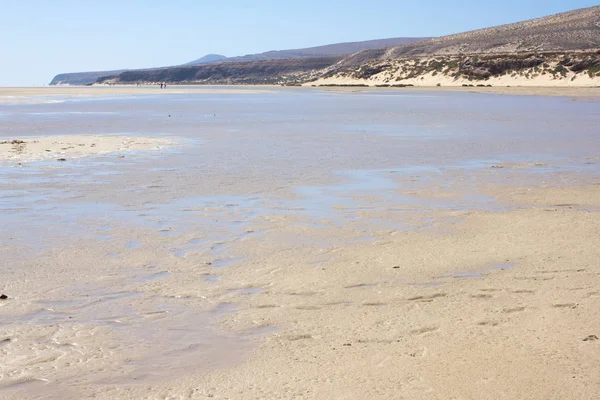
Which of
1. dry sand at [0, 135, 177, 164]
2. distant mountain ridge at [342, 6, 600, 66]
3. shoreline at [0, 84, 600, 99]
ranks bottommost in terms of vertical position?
shoreline at [0, 84, 600, 99]

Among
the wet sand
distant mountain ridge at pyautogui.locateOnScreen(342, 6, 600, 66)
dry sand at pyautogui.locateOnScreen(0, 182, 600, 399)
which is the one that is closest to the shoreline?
distant mountain ridge at pyautogui.locateOnScreen(342, 6, 600, 66)

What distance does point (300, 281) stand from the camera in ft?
20.9

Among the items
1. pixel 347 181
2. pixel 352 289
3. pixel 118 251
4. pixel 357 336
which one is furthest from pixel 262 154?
pixel 357 336

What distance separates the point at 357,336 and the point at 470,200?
5.25 m

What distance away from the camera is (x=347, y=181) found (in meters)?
11.6

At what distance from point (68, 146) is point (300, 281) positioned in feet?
38.6

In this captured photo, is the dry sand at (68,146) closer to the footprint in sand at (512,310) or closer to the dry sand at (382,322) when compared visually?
the dry sand at (382,322)

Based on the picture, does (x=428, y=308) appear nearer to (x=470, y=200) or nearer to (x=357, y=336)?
(x=357, y=336)

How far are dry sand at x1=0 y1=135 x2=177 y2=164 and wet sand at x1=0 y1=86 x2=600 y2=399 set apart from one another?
84.5 inches

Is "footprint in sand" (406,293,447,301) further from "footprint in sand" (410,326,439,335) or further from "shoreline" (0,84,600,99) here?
"shoreline" (0,84,600,99)

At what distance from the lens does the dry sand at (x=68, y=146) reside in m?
14.9

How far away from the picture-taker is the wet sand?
4.44 meters

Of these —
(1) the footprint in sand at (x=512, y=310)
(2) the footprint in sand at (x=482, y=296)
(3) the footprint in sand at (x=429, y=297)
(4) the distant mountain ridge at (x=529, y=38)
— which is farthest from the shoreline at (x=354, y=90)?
(1) the footprint in sand at (x=512, y=310)

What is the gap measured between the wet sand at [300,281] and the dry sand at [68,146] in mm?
2147
